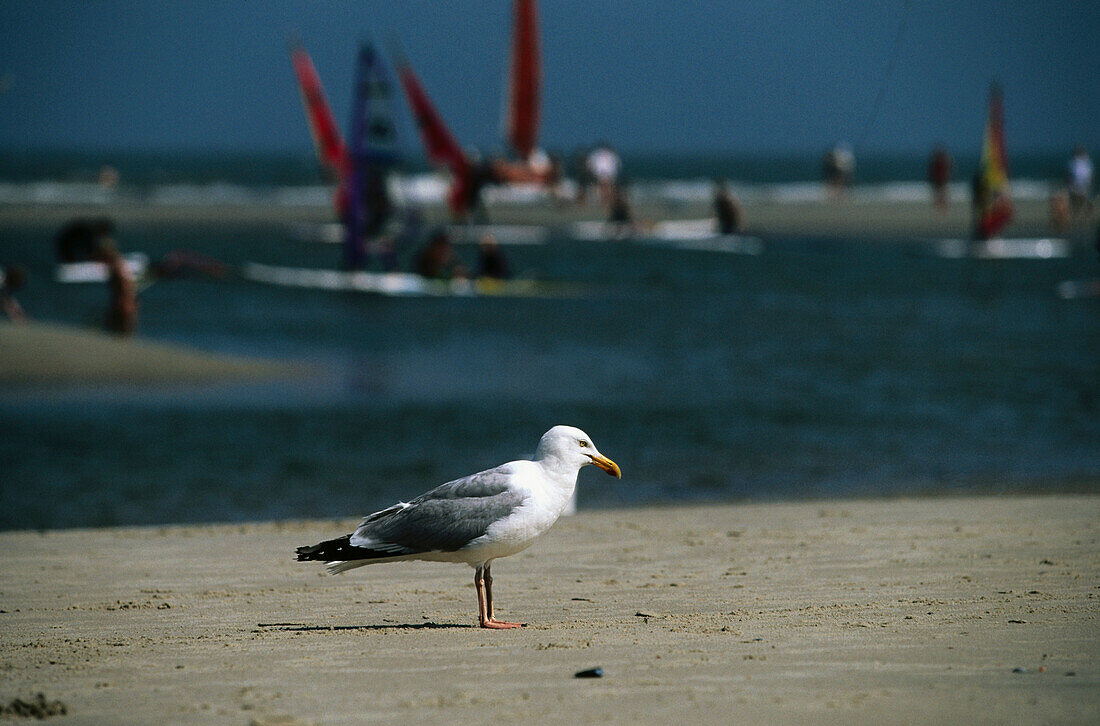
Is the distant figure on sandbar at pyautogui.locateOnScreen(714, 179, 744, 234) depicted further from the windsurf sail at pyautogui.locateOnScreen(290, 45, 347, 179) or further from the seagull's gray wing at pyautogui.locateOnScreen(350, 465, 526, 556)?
the seagull's gray wing at pyautogui.locateOnScreen(350, 465, 526, 556)

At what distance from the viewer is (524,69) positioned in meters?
42.4

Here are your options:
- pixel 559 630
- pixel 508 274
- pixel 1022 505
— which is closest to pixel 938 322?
pixel 508 274

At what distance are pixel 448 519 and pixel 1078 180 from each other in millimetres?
38083

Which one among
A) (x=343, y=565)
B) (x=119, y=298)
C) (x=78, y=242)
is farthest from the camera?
(x=78, y=242)

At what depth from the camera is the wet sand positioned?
1638 centimetres

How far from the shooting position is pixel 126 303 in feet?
60.8

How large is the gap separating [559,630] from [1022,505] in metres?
4.68

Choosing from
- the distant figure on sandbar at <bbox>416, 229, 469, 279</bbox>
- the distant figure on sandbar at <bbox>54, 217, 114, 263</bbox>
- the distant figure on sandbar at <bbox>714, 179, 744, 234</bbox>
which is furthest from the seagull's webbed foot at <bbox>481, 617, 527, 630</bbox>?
the distant figure on sandbar at <bbox>714, 179, 744, 234</bbox>

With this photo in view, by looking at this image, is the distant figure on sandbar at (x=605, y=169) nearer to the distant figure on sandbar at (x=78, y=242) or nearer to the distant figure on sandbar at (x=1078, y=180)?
the distant figure on sandbar at (x=1078, y=180)

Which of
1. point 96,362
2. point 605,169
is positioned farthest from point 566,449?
point 605,169

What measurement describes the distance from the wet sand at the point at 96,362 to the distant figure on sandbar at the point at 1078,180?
28036mm

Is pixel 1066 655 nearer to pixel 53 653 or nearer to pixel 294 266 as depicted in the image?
pixel 53 653

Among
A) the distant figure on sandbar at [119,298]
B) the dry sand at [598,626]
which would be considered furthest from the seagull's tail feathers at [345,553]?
the distant figure on sandbar at [119,298]

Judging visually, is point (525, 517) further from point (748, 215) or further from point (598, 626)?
point (748, 215)
